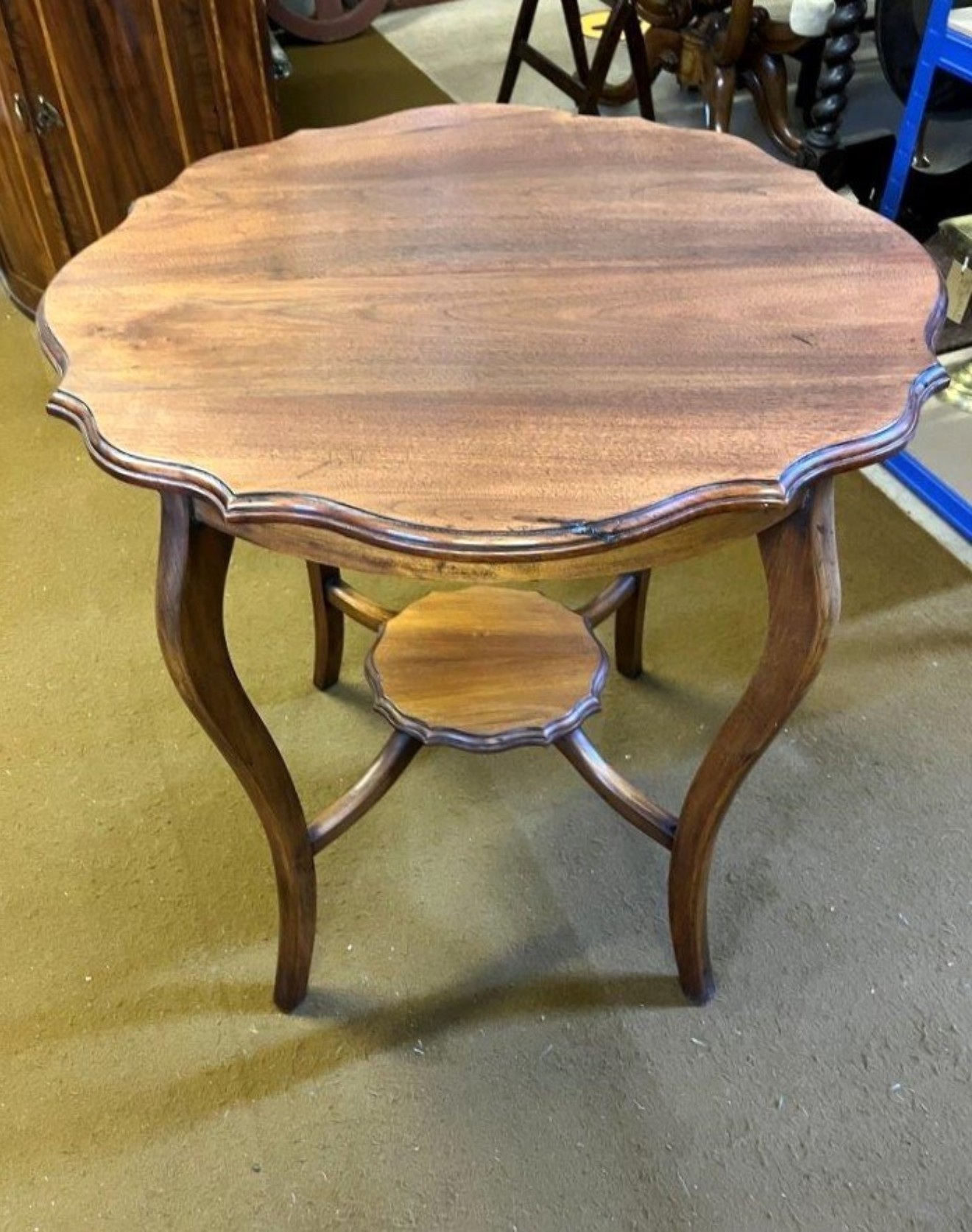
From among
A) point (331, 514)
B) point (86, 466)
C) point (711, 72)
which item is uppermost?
point (331, 514)

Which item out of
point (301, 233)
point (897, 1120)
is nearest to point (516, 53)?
point (301, 233)

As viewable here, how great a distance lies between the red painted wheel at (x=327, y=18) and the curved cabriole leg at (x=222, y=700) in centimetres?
331

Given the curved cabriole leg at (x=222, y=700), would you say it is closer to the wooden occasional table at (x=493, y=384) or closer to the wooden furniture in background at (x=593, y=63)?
the wooden occasional table at (x=493, y=384)

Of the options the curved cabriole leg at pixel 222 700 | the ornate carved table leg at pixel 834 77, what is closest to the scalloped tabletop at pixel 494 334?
the curved cabriole leg at pixel 222 700

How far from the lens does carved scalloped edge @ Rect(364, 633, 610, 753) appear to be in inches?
45.9

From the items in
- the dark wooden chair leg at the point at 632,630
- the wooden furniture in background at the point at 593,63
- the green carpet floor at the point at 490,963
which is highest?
the wooden furniture in background at the point at 593,63

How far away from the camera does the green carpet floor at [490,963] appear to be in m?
1.06

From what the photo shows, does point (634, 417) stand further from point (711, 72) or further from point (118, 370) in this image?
point (711, 72)

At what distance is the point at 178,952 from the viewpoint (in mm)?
1245

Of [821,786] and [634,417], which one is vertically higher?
[634,417]

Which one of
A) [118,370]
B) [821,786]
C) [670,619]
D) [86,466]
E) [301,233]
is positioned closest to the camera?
[118,370]

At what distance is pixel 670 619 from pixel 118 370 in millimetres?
1005

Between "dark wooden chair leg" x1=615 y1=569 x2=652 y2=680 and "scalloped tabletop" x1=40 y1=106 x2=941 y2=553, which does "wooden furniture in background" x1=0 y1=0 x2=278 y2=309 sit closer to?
"scalloped tabletop" x1=40 y1=106 x2=941 y2=553

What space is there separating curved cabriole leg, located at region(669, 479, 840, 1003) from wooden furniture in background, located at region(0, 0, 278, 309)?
63.4 inches
